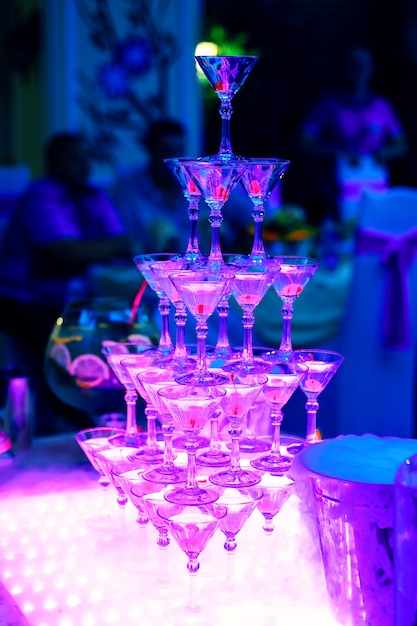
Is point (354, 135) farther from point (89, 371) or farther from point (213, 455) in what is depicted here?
point (213, 455)

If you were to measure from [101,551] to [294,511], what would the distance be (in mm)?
254

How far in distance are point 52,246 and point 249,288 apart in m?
2.59

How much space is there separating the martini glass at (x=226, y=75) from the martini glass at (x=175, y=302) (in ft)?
0.44

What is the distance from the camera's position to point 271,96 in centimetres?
785

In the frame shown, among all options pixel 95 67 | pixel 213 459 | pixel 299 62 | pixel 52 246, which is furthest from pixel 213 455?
pixel 299 62

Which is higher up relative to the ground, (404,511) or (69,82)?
(69,82)

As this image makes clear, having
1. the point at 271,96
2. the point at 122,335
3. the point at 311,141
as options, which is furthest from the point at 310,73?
the point at 122,335

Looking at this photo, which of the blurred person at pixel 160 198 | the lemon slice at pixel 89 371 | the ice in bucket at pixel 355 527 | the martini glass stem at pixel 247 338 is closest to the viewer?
the ice in bucket at pixel 355 527

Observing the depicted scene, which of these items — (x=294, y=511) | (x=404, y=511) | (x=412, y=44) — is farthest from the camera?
(x=412, y=44)

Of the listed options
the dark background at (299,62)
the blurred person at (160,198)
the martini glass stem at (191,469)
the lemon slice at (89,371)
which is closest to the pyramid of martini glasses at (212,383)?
the martini glass stem at (191,469)

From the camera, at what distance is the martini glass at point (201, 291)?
0.92 metres

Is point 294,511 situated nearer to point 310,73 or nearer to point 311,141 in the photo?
point 311,141

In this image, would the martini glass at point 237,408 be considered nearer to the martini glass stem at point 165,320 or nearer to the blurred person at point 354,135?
the martini glass stem at point 165,320

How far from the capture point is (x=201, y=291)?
0.93m
